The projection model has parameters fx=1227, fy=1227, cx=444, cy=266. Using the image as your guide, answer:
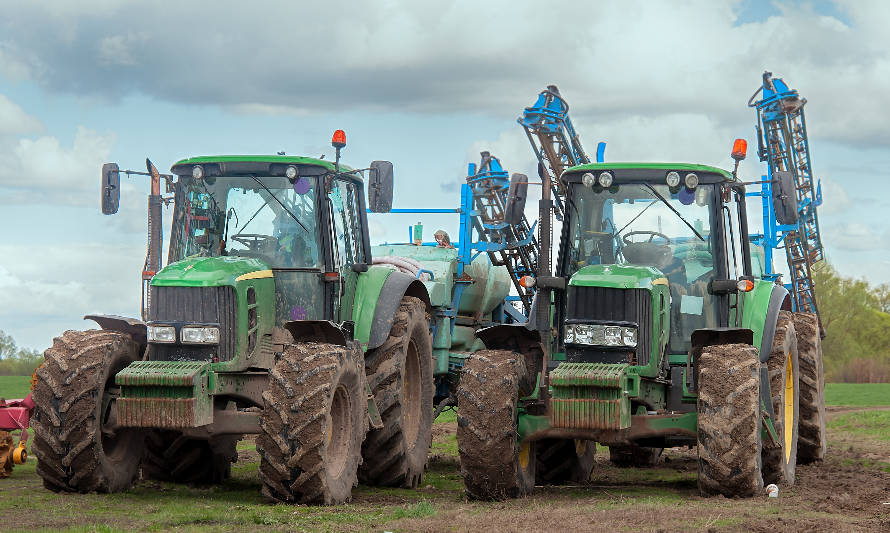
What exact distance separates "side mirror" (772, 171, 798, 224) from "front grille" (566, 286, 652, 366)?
5.16 ft

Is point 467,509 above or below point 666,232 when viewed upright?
below

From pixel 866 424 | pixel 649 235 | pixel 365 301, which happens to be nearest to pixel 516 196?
pixel 649 235

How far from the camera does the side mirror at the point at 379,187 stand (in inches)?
456

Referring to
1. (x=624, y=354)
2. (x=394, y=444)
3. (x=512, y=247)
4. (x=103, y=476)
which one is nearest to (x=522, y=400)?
(x=624, y=354)

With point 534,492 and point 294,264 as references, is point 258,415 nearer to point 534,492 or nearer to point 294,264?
point 294,264

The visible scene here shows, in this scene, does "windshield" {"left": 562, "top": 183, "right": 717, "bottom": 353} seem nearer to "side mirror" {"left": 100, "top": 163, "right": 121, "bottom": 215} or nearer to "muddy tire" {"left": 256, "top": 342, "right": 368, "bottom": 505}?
"muddy tire" {"left": 256, "top": 342, "right": 368, "bottom": 505}

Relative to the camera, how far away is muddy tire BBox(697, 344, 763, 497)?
1005cm

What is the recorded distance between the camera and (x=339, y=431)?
10.8 meters

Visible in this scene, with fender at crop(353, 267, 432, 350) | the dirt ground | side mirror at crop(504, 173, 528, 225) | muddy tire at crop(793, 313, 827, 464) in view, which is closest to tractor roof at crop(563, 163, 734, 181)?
side mirror at crop(504, 173, 528, 225)

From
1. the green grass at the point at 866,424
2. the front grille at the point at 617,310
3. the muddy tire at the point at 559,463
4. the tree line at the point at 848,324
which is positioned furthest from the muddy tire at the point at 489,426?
the tree line at the point at 848,324

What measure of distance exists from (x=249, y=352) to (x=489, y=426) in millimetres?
2234

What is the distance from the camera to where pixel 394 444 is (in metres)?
12.4

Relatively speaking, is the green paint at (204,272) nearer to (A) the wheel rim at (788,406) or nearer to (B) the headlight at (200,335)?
(B) the headlight at (200,335)

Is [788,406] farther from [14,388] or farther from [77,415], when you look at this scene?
[14,388]
